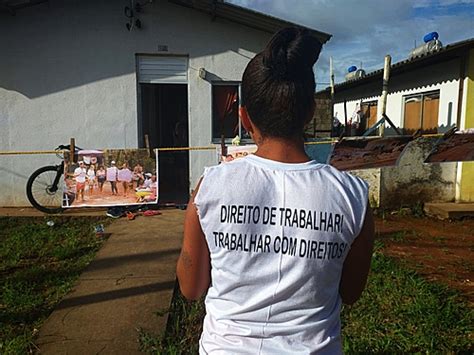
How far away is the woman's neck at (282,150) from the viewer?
44.5 inches

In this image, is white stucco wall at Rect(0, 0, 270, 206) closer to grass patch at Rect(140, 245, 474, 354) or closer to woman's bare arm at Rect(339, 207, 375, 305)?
grass patch at Rect(140, 245, 474, 354)

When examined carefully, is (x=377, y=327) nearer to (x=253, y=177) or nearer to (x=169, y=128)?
(x=253, y=177)

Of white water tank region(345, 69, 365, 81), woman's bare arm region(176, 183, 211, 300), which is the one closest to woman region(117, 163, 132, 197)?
woman's bare arm region(176, 183, 211, 300)

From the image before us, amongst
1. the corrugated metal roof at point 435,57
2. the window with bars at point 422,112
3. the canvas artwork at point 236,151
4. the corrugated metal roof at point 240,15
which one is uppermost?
the corrugated metal roof at point 240,15

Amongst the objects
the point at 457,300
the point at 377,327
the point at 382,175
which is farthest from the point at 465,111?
the point at 377,327

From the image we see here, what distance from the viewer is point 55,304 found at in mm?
3842

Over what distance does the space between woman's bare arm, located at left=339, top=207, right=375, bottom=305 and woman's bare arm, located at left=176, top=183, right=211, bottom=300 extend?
425mm

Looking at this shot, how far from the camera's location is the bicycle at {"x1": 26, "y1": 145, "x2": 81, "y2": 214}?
23.7 ft

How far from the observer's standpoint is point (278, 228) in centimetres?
106

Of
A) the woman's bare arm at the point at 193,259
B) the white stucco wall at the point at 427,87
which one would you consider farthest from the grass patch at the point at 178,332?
the white stucco wall at the point at 427,87

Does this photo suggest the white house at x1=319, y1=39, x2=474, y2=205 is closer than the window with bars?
Yes

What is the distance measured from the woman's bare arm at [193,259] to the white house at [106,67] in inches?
263

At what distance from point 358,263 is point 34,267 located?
459cm

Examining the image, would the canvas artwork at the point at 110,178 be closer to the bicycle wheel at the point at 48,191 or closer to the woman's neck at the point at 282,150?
the bicycle wheel at the point at 48,191
